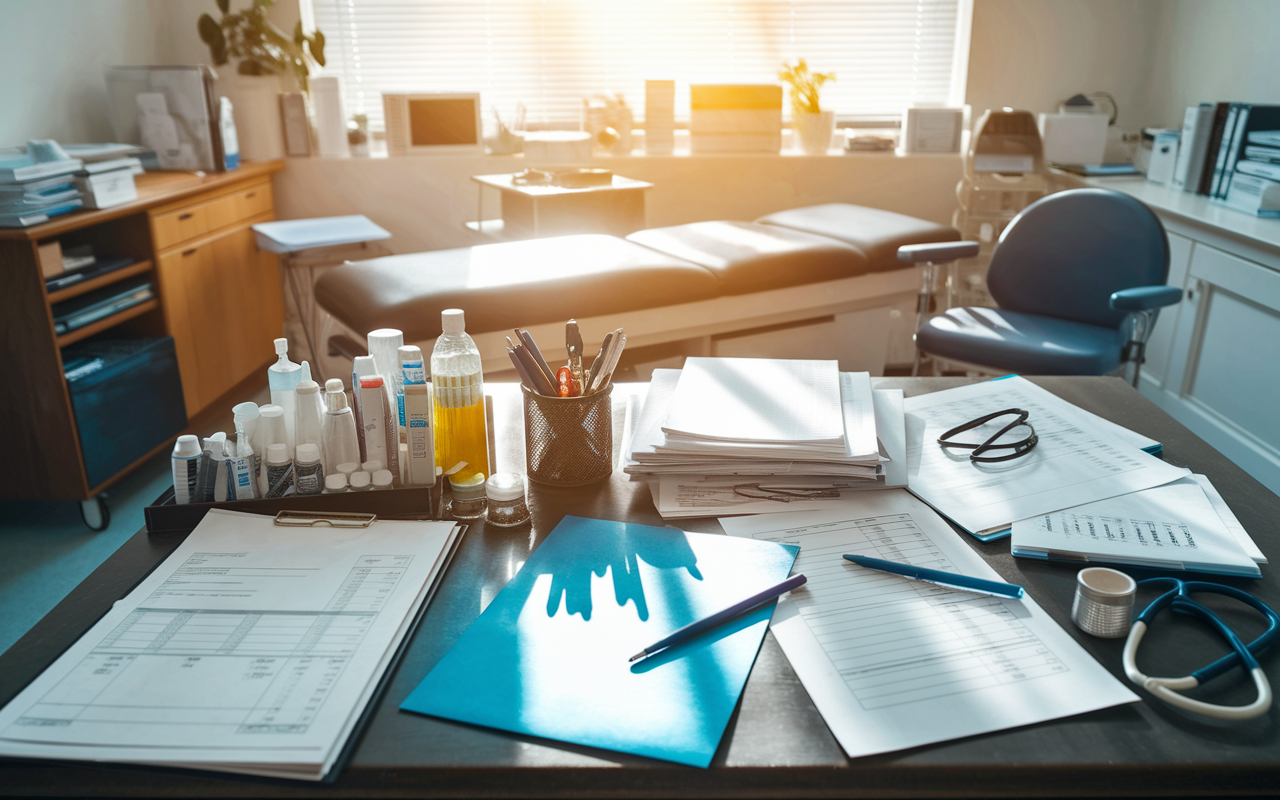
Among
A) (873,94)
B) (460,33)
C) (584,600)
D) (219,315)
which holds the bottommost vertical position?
(219,315)

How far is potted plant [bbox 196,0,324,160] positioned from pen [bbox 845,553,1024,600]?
3.26m

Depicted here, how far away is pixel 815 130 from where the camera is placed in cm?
362

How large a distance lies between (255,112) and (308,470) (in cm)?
289

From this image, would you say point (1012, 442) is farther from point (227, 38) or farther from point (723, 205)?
point (227, 38)

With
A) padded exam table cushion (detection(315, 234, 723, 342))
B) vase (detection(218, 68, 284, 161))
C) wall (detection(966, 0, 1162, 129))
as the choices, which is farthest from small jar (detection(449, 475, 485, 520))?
wall (detection(966, 0, 1162, 129))

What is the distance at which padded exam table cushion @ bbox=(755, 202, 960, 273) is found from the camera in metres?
2.74

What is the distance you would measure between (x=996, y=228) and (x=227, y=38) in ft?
10.2

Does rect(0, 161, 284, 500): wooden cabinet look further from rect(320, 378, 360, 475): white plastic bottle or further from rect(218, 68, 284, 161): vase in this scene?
rect(320, 378, 360, 475): white plastic bottle

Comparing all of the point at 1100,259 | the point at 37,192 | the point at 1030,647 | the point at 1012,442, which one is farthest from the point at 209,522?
the point at 1100,259

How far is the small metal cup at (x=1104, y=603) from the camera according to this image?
697mm

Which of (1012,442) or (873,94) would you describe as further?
(873,94)

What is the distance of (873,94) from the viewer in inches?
155

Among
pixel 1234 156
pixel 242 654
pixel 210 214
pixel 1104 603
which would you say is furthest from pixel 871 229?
pixel 242 654

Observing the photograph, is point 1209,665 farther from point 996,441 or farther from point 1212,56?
point 1212,56
